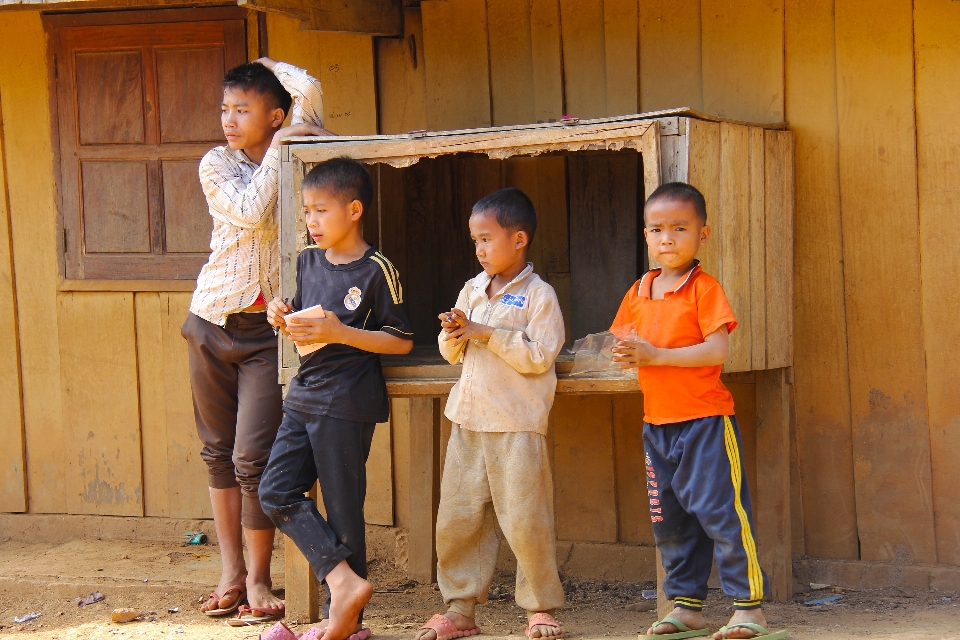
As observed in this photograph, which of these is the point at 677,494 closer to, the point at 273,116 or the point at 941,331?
the point at 941,331

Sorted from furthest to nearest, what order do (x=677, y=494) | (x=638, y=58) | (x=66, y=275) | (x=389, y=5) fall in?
1. (x=66, y=275)
2. (x=389, y=5)
3. (x=638, y=58)
4. (x=677, y=494)

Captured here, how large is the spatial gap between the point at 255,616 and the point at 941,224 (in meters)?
2.81

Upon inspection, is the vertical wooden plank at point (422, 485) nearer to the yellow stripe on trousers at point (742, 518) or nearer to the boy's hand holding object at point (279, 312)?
the boy's hand holding object at point (279, 312)

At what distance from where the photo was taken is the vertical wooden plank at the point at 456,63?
171 inches

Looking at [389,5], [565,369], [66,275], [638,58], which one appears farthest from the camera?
[66,275]

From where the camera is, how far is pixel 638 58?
13.5 ft

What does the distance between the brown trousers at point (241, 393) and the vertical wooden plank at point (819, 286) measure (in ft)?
6.37

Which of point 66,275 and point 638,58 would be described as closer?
point 638,58

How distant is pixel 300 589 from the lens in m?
3.78

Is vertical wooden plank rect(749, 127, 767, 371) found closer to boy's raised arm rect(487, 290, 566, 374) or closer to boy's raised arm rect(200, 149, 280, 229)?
boy's raised arm rect(487, 290, 566, 374)

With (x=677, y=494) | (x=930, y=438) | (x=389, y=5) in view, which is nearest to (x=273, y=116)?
(x=389, y=5)

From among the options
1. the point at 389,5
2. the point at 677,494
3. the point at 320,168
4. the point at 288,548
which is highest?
the point at 389,5

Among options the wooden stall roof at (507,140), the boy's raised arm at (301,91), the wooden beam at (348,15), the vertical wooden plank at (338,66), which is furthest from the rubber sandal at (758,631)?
the wooden beam at (348,15)

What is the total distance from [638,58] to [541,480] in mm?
1756
